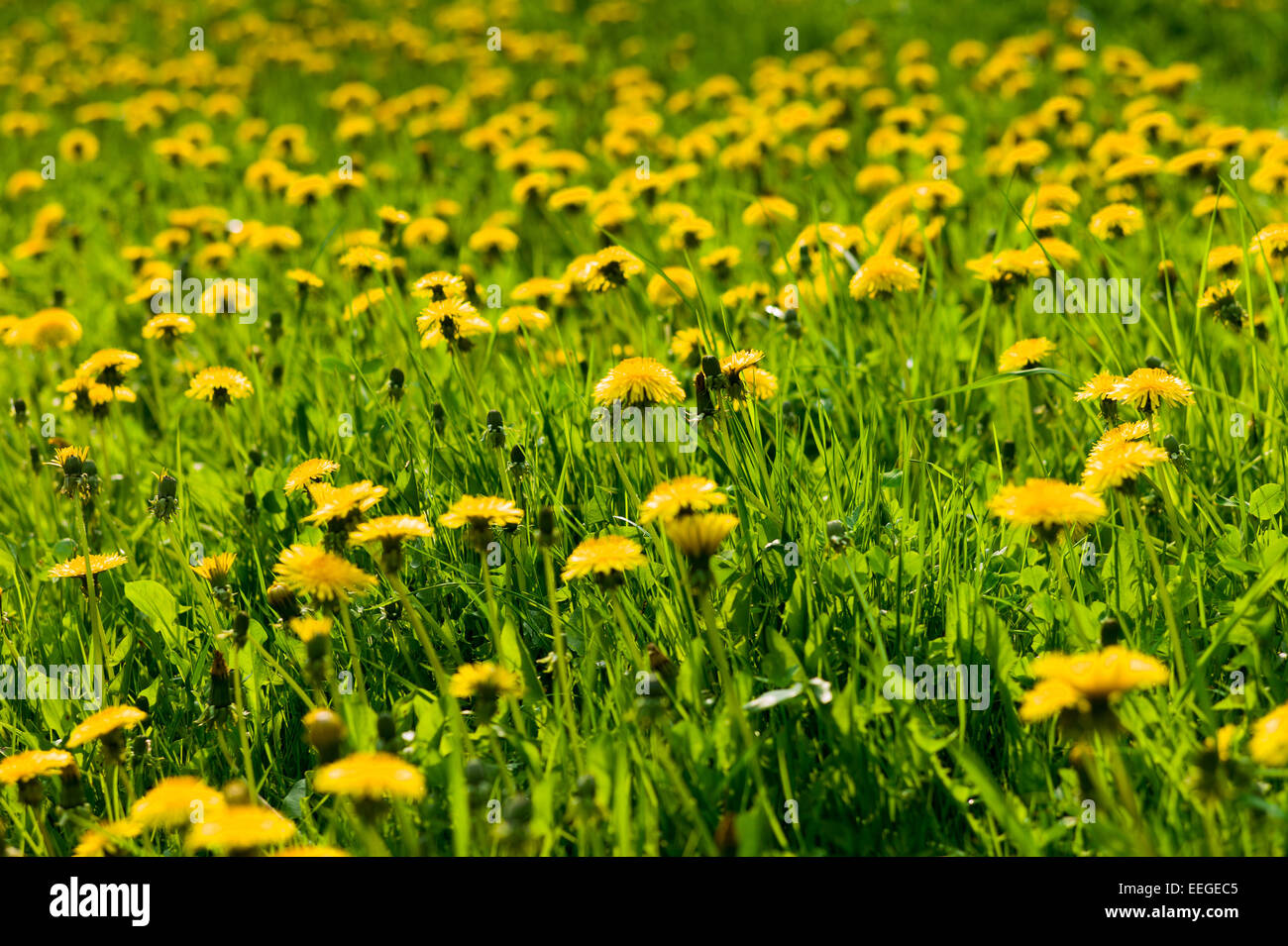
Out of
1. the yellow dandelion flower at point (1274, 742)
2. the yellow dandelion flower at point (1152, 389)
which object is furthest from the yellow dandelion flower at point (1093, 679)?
the yellow dandelion flower at point (1152, 389)

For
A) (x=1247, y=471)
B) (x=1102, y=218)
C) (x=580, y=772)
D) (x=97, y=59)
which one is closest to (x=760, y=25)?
(x=97, y=59)

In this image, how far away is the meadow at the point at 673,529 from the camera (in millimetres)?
1746

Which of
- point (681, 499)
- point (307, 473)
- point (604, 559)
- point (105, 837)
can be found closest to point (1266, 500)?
point (681, 499)

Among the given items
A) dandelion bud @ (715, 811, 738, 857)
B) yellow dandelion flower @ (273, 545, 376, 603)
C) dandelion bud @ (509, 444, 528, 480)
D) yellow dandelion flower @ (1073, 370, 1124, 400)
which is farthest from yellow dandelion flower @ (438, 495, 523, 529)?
yellow dandelion flower @ (1073, 370, 1124, 400)

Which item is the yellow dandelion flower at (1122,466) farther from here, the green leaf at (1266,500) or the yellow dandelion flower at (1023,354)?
the yellow dandelion flower at (1023,354)

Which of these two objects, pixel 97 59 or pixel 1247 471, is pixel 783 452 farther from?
pixel 97 59

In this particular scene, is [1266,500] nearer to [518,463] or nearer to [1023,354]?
[1023,354]

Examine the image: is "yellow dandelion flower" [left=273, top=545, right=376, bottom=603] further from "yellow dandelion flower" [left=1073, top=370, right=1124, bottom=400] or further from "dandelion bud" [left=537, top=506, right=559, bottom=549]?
"yellow dandelion flower" [left=1073, top=370, right=1124, bottom=400]

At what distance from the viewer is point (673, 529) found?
5.72 ft

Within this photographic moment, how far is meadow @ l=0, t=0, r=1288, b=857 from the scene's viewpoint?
5.73 ft

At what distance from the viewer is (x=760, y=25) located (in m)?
8.33

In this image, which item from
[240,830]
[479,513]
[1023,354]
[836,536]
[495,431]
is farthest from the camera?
Result: [1023,354]

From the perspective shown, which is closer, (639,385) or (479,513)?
(479,513)
